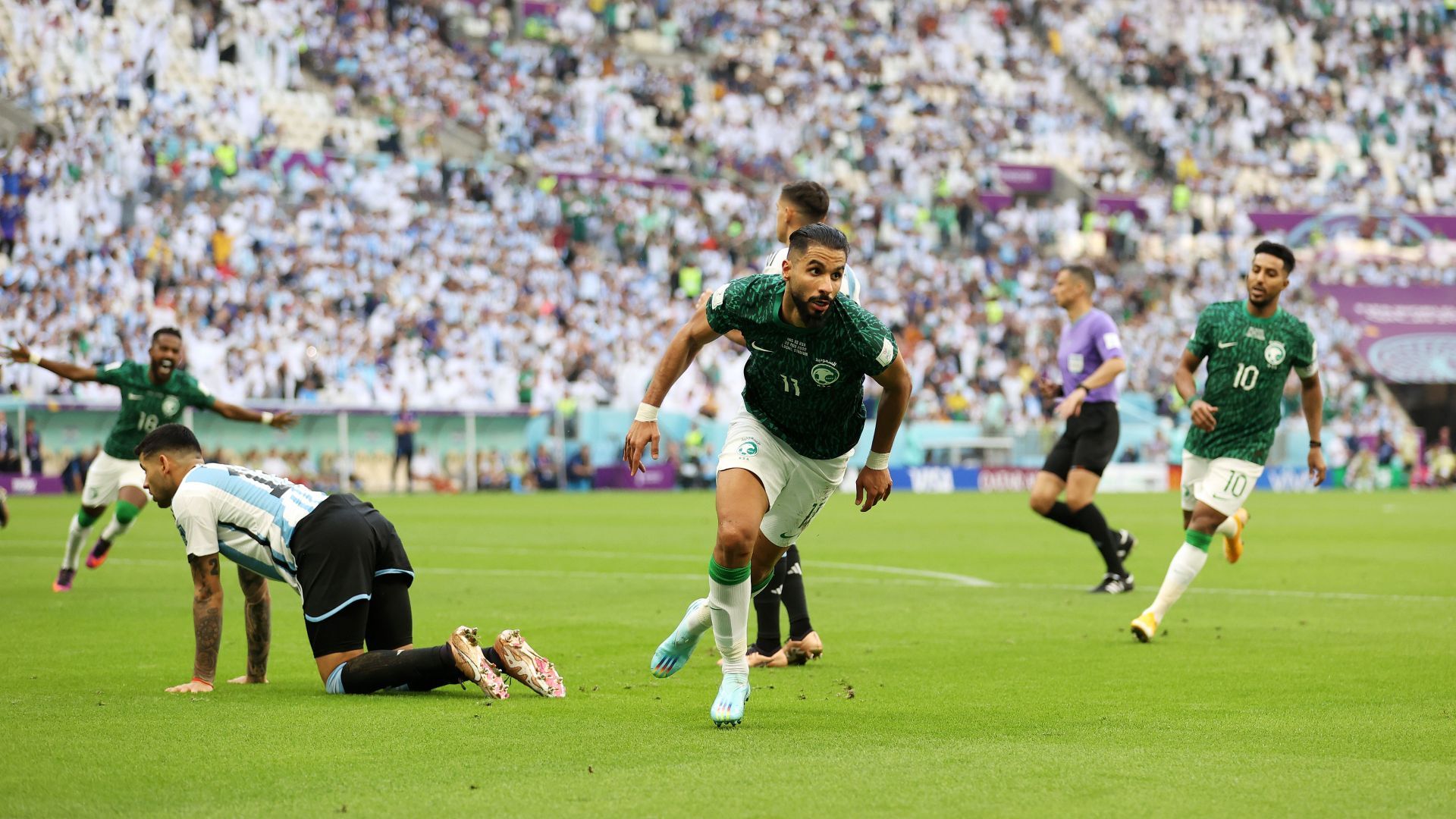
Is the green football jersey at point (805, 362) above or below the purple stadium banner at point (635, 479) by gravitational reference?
above

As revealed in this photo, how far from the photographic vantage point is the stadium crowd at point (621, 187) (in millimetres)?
34188

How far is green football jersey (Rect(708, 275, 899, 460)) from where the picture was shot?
6.83 meters

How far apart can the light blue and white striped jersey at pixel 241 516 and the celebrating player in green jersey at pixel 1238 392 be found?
5.56 metres

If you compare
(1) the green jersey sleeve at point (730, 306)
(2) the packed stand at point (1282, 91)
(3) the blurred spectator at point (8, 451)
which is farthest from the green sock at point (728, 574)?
(2) the packed stand at point (1282, 91)

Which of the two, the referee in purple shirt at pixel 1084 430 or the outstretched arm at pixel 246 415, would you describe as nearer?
the outstretched arm at pixel 246 415

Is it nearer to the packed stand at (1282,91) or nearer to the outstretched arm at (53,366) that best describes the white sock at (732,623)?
the outstretched arm at (53,366)

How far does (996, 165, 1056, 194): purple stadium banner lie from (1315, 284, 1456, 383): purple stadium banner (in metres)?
8.40

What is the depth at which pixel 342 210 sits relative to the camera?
3681cm

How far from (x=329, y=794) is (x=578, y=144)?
3826 centimetres

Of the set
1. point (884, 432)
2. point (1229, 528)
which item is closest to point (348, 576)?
point (884, 432)

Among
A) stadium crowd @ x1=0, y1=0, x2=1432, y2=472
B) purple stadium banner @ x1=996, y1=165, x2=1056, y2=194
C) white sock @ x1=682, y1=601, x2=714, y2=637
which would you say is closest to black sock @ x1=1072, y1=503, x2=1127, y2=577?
white sock @ x1=682, y1=601, x2=714, y2=637

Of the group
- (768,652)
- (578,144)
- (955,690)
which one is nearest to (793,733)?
(955,690)

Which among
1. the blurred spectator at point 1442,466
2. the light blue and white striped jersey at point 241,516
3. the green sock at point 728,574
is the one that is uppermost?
the light blue and white striped jersey at point 241,516

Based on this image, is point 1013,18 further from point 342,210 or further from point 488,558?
point 488,558
